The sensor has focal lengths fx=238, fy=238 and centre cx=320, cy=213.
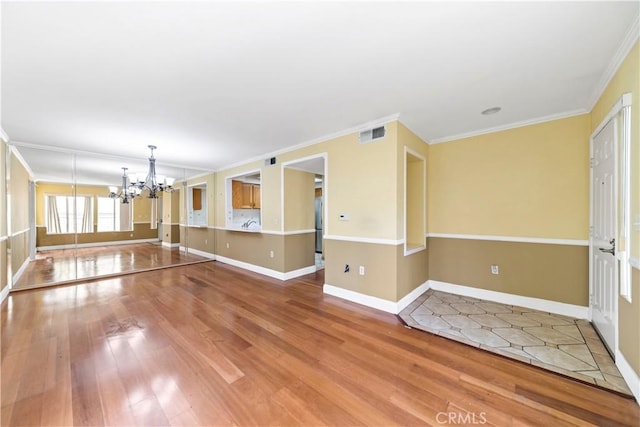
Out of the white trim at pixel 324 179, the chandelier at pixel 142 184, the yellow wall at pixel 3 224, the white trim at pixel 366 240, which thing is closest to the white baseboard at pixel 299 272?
the white trim at pixel 324 179

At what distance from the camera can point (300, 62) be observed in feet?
6.36

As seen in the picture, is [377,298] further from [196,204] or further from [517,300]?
[196,204]

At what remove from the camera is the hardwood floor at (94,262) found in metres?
4.52

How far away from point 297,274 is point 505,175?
12.5 ft

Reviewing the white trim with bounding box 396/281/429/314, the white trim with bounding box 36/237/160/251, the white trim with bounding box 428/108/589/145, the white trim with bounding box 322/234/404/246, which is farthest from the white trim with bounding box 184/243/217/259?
the white trim with bounding box 428/108/589/145

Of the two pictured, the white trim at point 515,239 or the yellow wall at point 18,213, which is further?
the yellow wall at point 18,213

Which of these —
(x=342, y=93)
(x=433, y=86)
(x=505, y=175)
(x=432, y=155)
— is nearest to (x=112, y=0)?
(x=342, y=93)

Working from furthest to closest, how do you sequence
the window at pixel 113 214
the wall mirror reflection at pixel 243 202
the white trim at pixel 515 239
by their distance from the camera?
the wall mirror reflection at pixel 243 202 → the window at pixel 113 214 → the white trim at pixel 515 239

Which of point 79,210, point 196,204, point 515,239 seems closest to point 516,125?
point 515,239

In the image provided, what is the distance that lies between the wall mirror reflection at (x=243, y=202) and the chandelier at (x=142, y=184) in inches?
51.6

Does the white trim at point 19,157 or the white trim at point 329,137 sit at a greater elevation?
the white trim at point 329,137

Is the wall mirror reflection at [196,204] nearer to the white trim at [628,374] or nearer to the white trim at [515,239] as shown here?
the white trim at [515,239]

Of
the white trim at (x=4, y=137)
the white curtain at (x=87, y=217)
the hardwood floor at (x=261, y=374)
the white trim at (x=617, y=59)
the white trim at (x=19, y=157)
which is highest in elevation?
the white trim at (x=617, y=59)

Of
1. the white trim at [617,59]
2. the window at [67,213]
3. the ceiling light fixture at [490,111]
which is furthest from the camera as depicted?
the window at [67,213]
